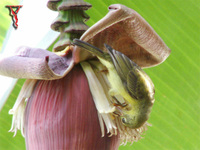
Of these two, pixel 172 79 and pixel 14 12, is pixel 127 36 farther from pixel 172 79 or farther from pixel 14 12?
pixel 172 79

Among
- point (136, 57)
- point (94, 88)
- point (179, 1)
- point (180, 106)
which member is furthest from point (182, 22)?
point (94, 88)

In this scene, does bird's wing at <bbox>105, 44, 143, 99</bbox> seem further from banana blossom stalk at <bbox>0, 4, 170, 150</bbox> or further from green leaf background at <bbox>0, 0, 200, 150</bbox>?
green leaf background at <bbox>0, 0, 200, 150</bbox>

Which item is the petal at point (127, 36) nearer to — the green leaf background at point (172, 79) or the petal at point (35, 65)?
the petal at point (35, 65)

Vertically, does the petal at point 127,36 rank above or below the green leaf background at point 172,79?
above

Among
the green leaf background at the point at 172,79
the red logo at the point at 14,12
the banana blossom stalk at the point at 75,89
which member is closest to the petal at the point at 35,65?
the banana blossom stalk at the point at 75,89

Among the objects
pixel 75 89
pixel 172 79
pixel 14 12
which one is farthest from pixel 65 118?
pixel 172 79

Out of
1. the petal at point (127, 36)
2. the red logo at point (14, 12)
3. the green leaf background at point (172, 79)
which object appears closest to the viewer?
the petal at point (127, 36)

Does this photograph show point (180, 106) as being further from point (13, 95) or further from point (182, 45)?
point (13, 95)
